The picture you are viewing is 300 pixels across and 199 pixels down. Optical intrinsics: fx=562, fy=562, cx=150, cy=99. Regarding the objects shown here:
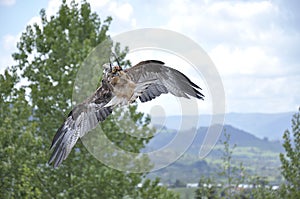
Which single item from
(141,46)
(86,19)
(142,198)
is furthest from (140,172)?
(141,46)

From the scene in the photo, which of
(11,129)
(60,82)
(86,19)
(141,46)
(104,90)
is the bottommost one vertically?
(104,90)

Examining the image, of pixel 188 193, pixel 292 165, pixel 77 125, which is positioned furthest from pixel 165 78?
pixel 188 193

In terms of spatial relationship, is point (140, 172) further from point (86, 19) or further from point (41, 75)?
point (86, 19)

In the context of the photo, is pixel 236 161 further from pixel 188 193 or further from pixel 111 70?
pixel 111 70

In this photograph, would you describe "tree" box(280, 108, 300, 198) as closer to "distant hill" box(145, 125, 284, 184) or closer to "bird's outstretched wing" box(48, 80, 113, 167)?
"distant hill" box(145, 125, 284, 184)

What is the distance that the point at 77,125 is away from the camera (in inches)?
244

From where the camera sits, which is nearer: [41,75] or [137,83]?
[137,83]

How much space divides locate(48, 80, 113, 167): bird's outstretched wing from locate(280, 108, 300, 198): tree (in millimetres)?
10633

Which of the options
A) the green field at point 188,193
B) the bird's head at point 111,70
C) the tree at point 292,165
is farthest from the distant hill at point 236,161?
the tree at point 292,165

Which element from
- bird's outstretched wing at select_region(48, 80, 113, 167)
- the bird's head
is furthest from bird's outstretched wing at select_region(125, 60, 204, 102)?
bird's outstretched wing at select_region(48, 80, 113, 167)

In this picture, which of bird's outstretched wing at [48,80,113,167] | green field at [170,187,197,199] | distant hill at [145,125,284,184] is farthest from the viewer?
distant hill at [145,125,284,184]

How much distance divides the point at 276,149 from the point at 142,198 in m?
131

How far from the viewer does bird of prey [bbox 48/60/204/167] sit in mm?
4746

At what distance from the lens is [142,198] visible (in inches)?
744
